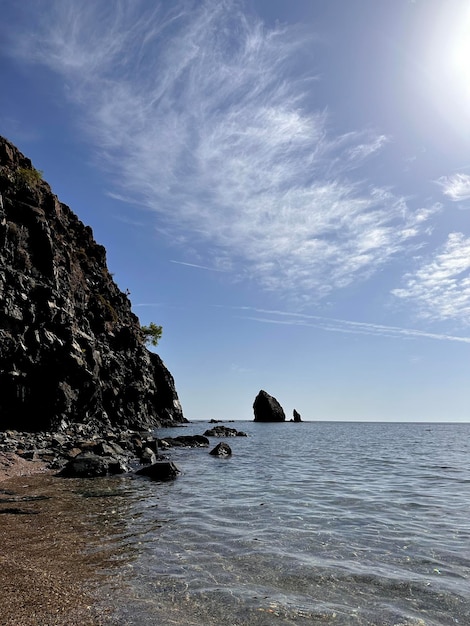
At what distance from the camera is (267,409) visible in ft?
540

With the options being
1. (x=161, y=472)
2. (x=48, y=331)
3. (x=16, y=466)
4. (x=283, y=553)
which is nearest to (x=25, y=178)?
(x=48, y=331)

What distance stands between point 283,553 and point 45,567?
549 centimetres

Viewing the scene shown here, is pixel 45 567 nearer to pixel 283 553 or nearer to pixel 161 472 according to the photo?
pixel 283 553

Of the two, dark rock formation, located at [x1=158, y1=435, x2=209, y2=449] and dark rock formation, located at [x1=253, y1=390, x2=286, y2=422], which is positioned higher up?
dark rock formation, located at [x1=253, y1=390, x2=286, y2=422]

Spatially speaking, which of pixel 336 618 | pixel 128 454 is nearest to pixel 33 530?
pixel 336 618

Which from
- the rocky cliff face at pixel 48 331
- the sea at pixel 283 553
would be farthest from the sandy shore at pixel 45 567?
the rocky cliff face at pixel 48 331

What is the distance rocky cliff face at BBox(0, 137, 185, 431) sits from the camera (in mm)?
39656

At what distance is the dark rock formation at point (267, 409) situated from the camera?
164000mm

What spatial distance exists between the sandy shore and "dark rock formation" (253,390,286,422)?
153m

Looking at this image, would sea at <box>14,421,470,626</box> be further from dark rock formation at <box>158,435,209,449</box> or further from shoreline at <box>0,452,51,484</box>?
dark rock formation at <box>158,435,209,449</box>

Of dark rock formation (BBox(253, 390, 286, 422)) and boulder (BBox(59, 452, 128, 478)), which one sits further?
dark rock formation (BBox(253, 390, 286, 422))

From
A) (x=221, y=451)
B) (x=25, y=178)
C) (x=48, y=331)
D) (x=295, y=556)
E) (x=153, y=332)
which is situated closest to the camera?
(x=295, y=556)

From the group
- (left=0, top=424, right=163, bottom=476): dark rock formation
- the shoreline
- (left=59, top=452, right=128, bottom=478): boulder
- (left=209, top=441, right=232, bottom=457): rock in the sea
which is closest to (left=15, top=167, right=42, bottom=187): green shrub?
(left=0, top=424, right=163, bottom=476): dark rock formation

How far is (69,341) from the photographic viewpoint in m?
45.7
